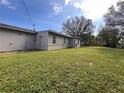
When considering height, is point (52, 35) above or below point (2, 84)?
above

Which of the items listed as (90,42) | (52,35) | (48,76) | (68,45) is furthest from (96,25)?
(48,76)

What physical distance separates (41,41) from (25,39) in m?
2.45

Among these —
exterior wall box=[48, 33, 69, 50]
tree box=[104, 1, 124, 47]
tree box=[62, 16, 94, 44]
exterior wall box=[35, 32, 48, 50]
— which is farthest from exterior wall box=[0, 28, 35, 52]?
tree box=[62, 16, 94, 44]

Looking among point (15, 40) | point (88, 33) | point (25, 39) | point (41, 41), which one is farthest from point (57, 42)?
point (88, 33)

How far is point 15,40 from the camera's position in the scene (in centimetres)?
1380

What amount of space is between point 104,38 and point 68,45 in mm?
19600

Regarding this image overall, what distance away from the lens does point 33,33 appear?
54.5ft

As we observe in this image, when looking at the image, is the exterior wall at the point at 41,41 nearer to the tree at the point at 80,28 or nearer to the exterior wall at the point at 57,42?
the exterior wall at the point at 57,42

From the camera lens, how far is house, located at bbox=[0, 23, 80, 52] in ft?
41.1

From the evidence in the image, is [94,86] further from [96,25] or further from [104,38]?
[96,25]

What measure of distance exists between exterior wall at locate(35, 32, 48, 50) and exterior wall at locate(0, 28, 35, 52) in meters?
0.75

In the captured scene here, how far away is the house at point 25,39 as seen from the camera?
41.1ft

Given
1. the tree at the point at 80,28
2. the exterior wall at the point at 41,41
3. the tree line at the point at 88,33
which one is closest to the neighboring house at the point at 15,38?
the exterior wall at the point at 41,41

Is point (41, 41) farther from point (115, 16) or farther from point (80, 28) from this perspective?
point (80, 28)
